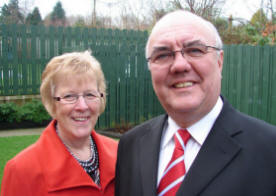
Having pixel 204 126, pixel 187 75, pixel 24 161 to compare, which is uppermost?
pixel 187 75

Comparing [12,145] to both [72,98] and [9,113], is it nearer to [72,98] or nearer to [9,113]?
[9,113]

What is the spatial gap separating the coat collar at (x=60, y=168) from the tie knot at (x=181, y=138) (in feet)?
3.05

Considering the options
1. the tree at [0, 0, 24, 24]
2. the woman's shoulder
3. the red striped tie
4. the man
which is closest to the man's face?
the man

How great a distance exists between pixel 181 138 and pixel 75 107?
40.9 inches

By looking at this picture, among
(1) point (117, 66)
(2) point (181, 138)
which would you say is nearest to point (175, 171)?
(2) point (181, 138)

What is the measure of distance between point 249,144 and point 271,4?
13691mm

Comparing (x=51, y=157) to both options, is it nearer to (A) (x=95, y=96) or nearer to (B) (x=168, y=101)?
(A) (x=95, y=96)

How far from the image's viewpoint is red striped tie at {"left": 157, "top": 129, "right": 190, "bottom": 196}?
63.0 inches

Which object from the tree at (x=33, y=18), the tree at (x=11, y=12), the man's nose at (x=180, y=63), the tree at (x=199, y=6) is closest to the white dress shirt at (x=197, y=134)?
the man's nose at (x=180, y=63)

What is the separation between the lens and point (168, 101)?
1.68 meters

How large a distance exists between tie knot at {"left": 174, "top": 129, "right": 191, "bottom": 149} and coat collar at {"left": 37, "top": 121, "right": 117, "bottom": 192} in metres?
0.93

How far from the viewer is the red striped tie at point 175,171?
1.60m

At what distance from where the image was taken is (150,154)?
1.84 meters

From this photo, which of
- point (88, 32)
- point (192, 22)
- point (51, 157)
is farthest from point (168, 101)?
point (88, 32)
